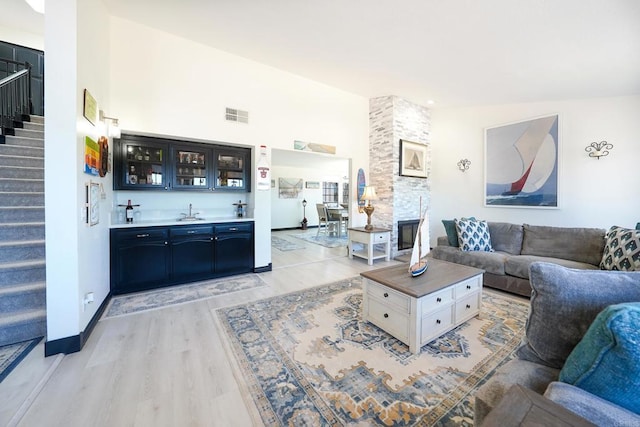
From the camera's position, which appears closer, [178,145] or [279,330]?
[279,330]

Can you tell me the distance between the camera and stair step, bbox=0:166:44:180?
289 cm

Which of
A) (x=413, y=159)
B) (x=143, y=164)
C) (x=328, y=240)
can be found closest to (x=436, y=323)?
(x=413, y=159)

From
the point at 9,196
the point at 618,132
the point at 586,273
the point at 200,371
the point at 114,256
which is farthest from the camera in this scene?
the point at 618,132

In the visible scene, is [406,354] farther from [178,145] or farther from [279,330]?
[178,145]

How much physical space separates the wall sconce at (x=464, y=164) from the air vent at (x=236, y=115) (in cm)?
437

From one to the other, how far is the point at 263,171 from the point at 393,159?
2.64 meters

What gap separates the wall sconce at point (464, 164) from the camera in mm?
5037

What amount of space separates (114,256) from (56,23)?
2360 millimetres

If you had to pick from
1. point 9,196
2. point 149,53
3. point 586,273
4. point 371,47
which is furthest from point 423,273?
point 9,196

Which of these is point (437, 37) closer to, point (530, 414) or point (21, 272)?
point (530, 414)

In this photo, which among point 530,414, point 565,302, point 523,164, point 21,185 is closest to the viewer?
point 530,414

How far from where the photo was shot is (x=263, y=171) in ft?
13.2

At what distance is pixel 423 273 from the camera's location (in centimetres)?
238

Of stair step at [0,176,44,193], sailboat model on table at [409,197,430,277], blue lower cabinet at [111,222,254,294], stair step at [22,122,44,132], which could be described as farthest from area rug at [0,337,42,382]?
stair step at [22,122,44,132]
